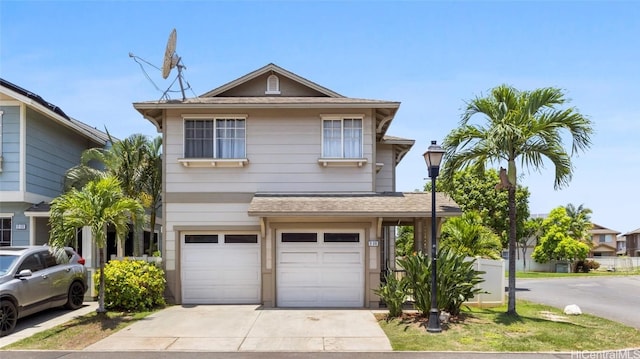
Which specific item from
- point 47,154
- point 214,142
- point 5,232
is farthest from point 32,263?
point 47,154

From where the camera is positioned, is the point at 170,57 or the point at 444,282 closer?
the point at 444,282

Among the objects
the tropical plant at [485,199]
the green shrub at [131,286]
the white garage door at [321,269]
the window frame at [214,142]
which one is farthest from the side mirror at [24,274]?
the tropical plant at [485,199]

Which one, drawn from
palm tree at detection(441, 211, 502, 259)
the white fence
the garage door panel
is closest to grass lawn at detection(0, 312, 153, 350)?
the garage door panel

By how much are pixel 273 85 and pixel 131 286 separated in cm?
753

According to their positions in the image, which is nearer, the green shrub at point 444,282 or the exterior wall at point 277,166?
the green shrub at point 444,282

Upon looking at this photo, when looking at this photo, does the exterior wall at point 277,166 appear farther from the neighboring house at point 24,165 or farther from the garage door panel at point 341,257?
the neighboring house at point 24,165

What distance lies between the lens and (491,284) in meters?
15.1

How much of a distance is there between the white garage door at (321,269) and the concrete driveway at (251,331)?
Result: 703mm

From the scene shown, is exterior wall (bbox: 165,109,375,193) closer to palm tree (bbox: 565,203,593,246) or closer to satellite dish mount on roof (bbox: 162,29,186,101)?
satellite dish mount on roof (bbox: 162,29,186,101)

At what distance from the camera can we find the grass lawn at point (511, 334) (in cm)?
1000

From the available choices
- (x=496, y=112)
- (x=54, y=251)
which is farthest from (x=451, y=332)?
(x=54, y=251)

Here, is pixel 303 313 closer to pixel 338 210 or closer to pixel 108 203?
pixel 338 210

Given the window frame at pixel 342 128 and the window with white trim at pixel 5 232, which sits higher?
the window frame at pixel 342 128

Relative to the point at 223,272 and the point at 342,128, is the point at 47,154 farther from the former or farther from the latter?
the point at 342,128
